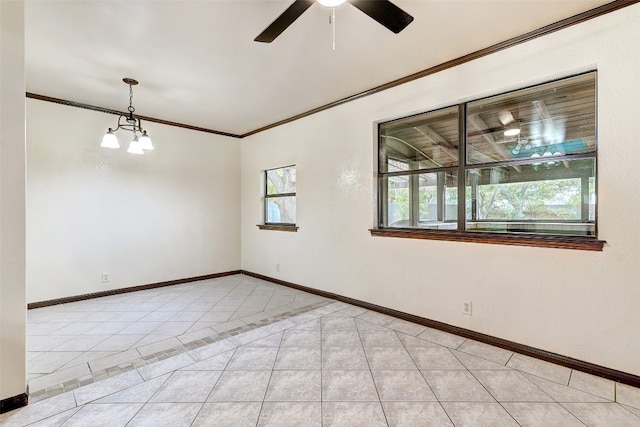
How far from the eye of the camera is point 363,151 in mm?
3693

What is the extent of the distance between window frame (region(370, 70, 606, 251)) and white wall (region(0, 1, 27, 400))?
3.03 m

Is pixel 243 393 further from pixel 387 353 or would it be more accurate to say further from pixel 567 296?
pixel 567 296

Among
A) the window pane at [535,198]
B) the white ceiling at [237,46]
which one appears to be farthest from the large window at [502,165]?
the white ceiling at [237,46]

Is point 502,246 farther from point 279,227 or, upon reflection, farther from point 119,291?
point 119,291

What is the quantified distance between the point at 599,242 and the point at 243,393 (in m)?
2.70

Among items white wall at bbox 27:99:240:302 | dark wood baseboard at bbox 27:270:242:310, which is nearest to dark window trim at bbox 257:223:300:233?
white wall at bbox 27:99:240:302

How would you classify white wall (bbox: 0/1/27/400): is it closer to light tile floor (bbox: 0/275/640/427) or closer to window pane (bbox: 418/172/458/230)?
light tile floor (bbox: 0/275/640/427)

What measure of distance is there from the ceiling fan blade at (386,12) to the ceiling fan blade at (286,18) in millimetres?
261

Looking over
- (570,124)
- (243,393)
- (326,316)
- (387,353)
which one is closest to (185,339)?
(243,393)

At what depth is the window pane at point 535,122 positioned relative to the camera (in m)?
2.39

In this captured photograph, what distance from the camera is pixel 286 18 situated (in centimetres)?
175

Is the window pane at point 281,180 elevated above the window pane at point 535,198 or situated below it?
above

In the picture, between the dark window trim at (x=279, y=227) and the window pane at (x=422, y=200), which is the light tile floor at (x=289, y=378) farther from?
the dark window trim at (x=279, y=227)

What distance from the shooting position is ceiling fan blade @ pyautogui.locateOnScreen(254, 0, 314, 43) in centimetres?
164
